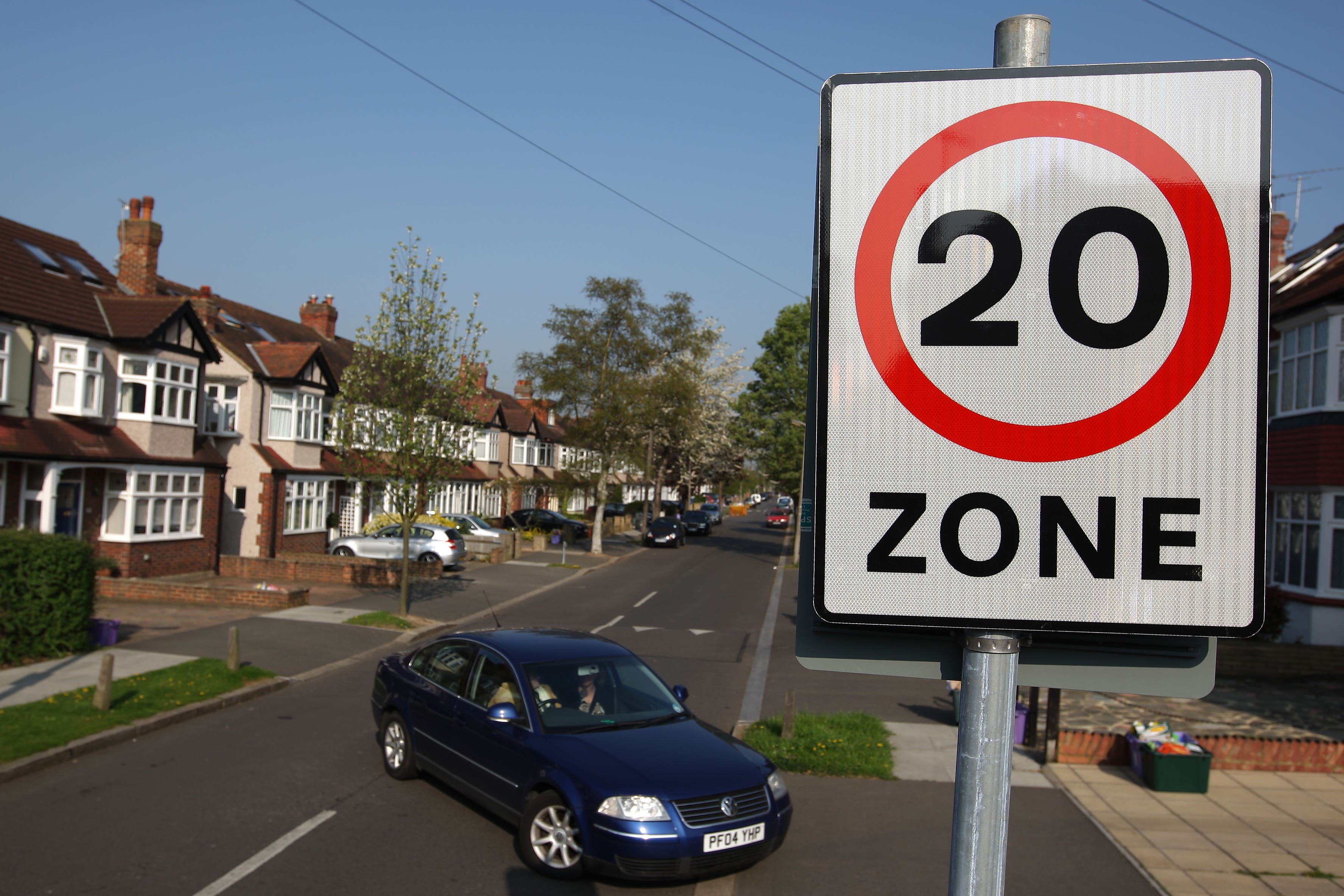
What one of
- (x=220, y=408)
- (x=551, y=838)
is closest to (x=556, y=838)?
(x=551, y=838)

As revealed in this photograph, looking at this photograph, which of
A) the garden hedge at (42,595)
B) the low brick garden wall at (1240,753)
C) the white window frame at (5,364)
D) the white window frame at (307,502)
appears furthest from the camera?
the white window frame at (307,502)

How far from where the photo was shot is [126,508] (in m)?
25.9

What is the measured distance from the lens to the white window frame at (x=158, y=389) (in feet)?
88.5

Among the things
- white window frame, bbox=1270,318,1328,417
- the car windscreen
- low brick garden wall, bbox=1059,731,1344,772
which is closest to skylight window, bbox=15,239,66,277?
the car windscreen

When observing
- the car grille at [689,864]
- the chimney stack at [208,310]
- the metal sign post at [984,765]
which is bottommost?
the car grille at [689,864]

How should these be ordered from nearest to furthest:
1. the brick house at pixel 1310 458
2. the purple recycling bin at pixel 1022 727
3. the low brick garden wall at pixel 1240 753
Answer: the low brick garden wall at pixel 1240 753 < the purple recycling bin at pixel 1022 727 < the brick house at pixel 1310 458

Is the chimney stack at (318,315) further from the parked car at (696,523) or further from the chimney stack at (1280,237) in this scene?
the chimney stack at (1280,237)

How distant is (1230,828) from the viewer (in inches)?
366

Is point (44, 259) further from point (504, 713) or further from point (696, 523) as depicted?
point (696, 523)

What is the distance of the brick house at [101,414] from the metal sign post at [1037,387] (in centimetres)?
2599

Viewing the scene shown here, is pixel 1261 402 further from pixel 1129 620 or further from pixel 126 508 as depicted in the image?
pixel 126 508

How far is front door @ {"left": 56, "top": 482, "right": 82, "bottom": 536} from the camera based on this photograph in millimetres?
25141

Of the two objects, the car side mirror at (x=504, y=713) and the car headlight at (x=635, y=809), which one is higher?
the car side mirror at (x=504, y=713)

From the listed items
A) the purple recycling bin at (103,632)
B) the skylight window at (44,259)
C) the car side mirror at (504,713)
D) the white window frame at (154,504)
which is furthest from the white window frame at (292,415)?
the car side mirror at (504,713)
